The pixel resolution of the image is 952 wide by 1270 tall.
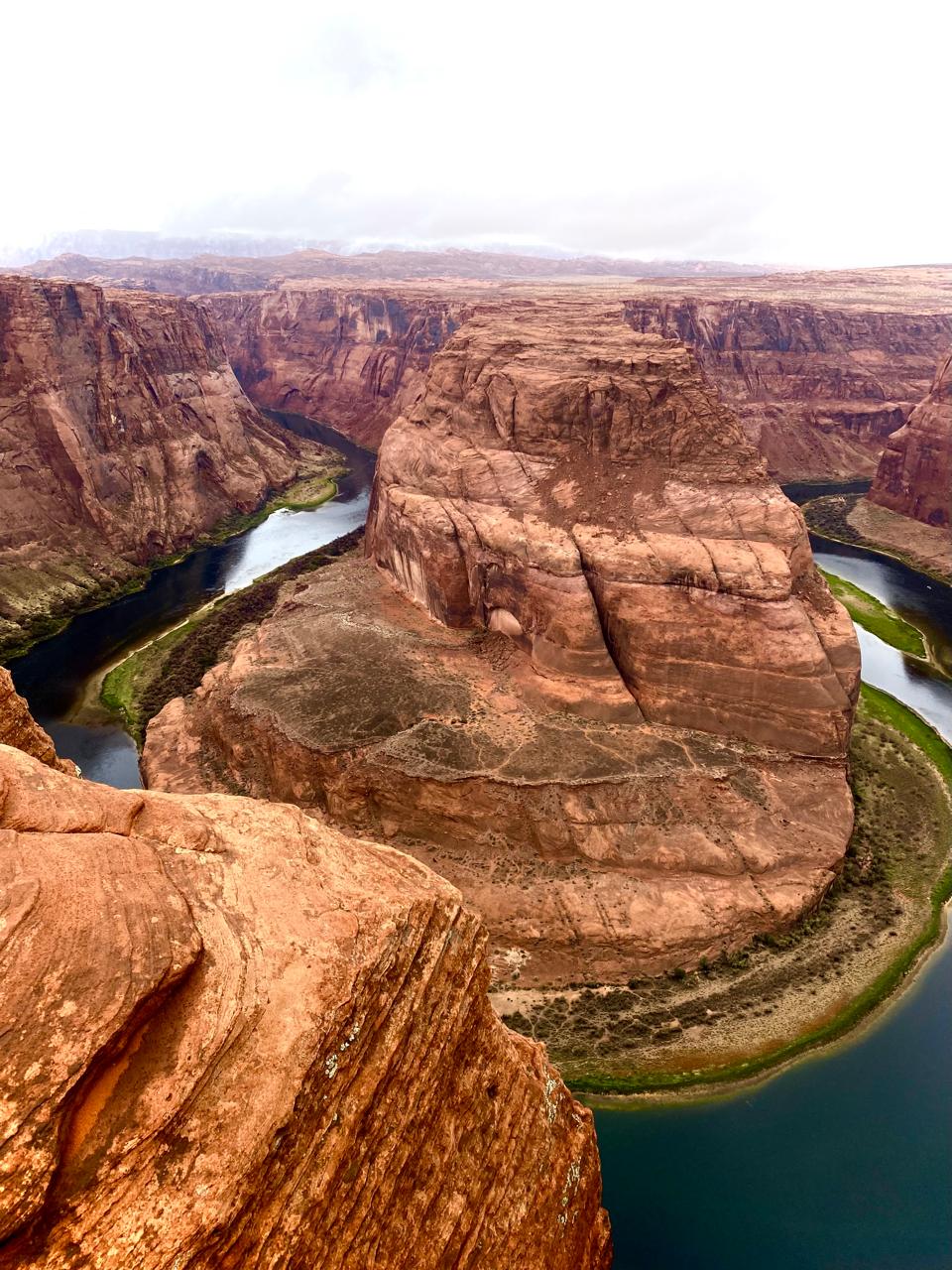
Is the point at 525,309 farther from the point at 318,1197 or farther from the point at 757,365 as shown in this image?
the point at 318,1197

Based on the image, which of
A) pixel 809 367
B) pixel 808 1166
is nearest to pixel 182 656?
pixel 808 1166

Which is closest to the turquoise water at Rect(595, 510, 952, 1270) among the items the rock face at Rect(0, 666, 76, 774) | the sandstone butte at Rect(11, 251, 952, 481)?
the rock face at Rect(0, 666, 76, 774)

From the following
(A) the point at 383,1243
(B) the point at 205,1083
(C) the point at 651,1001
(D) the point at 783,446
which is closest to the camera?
(B) the point at 205,1083

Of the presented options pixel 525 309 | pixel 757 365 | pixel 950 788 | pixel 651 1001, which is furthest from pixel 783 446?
pixel 651 1001

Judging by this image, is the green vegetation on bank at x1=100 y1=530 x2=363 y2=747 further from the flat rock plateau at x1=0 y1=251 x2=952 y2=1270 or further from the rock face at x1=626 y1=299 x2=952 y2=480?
the rock face at x1=626 y1=299 x2=952 y2=480

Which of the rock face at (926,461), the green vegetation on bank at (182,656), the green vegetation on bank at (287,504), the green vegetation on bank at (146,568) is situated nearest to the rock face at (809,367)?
the rock face at (926,461)

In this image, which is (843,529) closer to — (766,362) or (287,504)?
(766,362)
